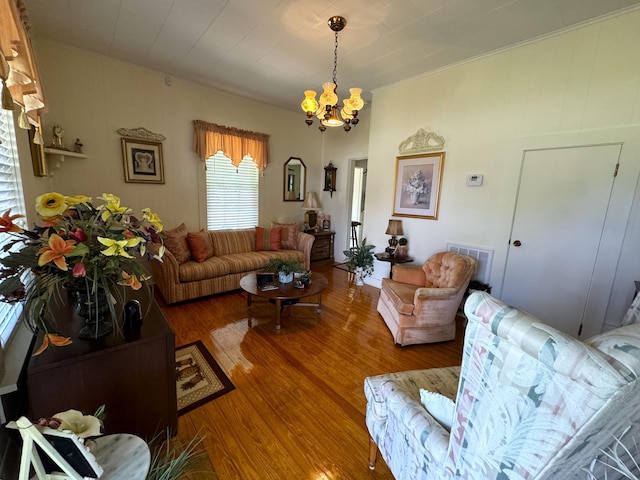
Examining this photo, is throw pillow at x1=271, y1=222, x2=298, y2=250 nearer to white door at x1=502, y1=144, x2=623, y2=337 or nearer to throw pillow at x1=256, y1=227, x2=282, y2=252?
throw pillow at x1=256, y1=227, x2=282, y2=252

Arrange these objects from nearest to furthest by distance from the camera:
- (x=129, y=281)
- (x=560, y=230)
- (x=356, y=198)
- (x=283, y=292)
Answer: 1. (x=129, y=281)
2. (x=560, y=230)
3. (x=283, y=292)
4. (x=356, y=198)

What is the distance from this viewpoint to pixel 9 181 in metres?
1.57

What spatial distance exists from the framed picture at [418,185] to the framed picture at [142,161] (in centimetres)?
329

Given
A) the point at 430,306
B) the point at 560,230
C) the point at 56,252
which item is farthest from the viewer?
the point at 560,230

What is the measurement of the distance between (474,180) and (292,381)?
282 cm

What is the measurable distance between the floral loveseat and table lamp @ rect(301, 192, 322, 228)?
2.39ft

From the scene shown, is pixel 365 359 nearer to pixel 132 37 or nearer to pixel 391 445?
pixel 391 445

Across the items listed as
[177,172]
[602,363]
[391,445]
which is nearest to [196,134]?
[177,172]

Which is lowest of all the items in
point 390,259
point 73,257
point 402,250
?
point 390,259

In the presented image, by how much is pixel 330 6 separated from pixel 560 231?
2891 millimetres

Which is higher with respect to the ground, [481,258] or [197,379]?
[481,258]

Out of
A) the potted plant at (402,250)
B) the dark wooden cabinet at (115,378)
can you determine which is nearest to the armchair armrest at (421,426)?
the dark wooden cabinet at (115,378)

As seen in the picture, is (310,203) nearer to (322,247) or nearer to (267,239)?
(322,247)

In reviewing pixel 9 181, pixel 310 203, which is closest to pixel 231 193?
pixel 310 203
